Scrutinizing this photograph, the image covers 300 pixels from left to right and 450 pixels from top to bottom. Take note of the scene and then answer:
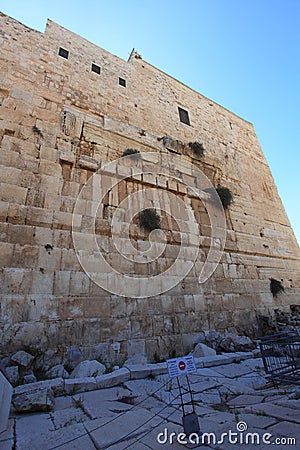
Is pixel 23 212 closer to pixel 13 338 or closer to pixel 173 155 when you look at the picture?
pixel 13 338

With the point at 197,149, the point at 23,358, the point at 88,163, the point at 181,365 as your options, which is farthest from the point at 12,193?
the point at 197,149

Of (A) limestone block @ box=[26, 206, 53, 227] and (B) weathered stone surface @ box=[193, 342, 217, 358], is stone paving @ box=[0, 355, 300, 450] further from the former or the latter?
(A) limestone block @ box=[26, 206, 53, 227]

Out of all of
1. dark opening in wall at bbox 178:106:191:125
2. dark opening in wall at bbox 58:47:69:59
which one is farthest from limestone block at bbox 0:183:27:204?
dark opening in wall at bbox 178:106:191:125

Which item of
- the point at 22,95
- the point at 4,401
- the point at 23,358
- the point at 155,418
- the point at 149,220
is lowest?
the point at 155,418

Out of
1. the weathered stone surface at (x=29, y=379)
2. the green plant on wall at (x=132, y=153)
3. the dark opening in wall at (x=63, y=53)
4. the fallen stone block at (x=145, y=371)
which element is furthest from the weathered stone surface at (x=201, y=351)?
the dark opening in wall at (x=63, y=53)

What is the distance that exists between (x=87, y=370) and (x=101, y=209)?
10.5ft

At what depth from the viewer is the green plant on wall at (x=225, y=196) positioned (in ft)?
27.2

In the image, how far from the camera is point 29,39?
270 inches

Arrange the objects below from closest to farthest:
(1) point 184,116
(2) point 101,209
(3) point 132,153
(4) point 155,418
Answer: (4) point 155,418, (2) point 101,209, (3) point 132,153, (1) point 184,116

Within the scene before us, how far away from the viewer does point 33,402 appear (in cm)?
261

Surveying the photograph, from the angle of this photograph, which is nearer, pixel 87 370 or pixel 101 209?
pixel 87 370

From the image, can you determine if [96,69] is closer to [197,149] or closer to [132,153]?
[132,153]

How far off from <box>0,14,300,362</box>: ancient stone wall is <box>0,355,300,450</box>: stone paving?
143 cm

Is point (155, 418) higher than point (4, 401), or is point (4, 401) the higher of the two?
point (4, 401)
